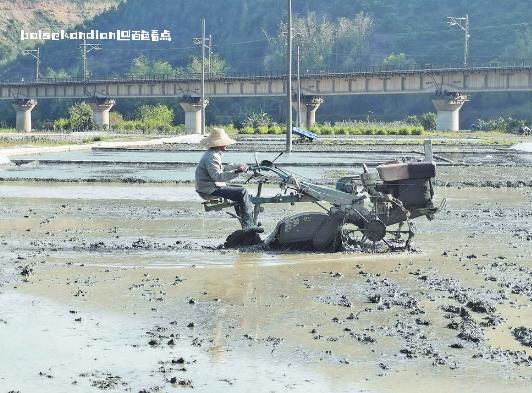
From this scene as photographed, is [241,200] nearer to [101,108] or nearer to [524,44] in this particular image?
[101,108]

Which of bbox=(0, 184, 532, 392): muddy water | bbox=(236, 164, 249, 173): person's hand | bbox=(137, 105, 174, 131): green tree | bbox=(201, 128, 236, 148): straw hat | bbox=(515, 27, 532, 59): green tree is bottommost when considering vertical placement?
bbox=(137, 105, 174, 131): green tree

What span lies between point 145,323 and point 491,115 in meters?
154

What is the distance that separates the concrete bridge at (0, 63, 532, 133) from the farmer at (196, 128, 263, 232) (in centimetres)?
9919

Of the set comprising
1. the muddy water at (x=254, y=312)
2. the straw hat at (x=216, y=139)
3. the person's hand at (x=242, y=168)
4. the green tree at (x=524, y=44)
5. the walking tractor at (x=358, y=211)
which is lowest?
the muddy water at (x=254, y=312)

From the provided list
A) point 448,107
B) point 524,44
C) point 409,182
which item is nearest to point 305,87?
point 448,107

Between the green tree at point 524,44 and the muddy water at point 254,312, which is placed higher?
the green tree at point 524,44

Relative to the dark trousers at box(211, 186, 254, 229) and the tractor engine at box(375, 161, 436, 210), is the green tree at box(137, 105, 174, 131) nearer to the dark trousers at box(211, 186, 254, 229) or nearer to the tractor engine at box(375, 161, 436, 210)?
the dark trousers at box(211, 186, 254, 229)

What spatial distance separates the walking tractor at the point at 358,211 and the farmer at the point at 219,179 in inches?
14.2

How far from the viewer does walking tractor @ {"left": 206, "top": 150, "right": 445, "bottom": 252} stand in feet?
57.7

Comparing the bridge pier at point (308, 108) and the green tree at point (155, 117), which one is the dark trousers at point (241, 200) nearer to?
the bridge pier at point (308, 108)

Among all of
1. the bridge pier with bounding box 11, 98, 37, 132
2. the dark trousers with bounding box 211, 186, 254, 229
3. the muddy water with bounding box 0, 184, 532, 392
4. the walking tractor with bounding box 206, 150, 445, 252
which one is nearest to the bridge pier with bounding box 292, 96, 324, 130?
the bridge pier with bounding box 11, 98, 37, 132

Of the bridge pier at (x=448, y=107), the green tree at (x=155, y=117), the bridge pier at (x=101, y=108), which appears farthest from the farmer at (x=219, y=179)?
the bridge pier at (x=101, y=108)

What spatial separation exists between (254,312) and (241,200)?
601cm

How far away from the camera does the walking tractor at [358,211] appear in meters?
17.6
